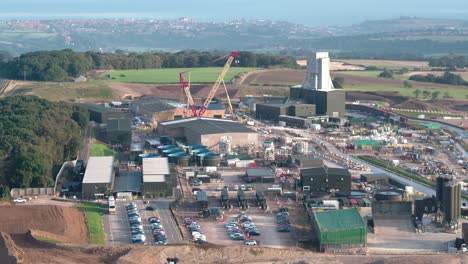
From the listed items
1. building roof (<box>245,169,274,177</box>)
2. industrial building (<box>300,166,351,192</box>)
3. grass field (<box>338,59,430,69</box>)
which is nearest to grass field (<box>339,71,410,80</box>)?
grass field (<box>338,59,430,69</box>)

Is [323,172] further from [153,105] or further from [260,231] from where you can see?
[153,105]

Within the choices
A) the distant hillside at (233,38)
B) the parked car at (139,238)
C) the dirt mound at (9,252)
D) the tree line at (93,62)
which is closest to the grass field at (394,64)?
the tree line at (93,62)

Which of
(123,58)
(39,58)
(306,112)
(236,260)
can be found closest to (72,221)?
(236,260)

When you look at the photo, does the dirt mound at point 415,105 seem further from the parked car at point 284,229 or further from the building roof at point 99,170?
the parked car at point 284,229

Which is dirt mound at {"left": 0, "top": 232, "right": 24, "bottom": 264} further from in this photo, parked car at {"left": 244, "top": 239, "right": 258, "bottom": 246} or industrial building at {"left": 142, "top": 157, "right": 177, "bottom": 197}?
industrial building at {"left": 142, "top": 157, "right": 177, "bottom": 197}

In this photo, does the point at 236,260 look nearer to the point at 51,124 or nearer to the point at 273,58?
the point at 51,124

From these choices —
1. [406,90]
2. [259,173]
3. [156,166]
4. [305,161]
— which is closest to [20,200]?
[156,166]

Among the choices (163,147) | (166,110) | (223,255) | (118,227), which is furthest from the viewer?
(166,110)
